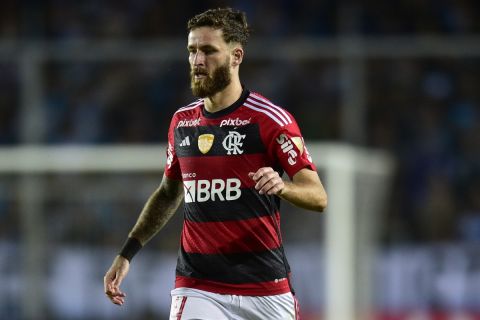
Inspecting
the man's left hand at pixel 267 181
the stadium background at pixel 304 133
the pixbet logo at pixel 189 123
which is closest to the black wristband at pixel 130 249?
the pixbet logo at pixel 189 123

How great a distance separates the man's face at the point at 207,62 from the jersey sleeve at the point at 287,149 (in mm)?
304

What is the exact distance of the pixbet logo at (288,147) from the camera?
5000 mm

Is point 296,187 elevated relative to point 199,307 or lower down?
elevated

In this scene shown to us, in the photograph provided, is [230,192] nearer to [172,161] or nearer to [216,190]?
[216,190]

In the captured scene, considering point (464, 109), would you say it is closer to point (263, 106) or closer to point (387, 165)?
point (387, 165)

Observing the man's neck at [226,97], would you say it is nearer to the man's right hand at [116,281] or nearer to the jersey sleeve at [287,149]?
the jersey sleeve at [287,149]

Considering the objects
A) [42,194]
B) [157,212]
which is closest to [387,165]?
[42,194]

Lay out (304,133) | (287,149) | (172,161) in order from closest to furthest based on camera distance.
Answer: (287,149) → (172,161) → (304,133)

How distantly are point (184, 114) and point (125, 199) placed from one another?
564 cm

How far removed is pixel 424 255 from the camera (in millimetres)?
10812

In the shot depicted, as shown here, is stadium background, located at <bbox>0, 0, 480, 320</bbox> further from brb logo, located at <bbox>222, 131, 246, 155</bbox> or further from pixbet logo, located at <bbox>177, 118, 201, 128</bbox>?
brb logo, located at <bbox>222, 131, 246, 155</bbox>

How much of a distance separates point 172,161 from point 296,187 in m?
0.82

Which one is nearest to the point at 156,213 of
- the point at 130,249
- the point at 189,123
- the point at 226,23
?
the point at 130,249

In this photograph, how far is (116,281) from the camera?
532 cm
